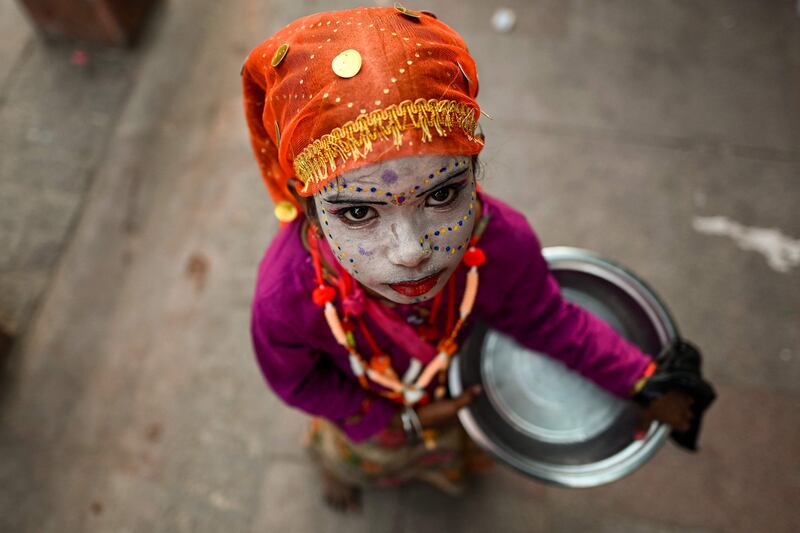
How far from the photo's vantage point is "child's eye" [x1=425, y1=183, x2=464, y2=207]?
1011mm

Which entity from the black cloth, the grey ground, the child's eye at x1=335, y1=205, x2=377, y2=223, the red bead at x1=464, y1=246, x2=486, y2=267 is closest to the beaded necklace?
the red bead at x1=464, y1=246, x2=486, y2=267

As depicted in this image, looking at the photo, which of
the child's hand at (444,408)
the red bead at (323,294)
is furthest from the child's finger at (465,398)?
the red bead at (323,294)

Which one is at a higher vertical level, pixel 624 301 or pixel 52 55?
pixel 52 55

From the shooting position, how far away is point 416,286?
1.08m

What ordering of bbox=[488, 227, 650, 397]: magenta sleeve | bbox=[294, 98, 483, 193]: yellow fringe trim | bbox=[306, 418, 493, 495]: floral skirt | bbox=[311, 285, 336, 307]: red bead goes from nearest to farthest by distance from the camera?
bbox=[294, 98, 483, 193]: yellow fringe trim, bbox=[311, 285, 336, 307]: red bead, bbox=[488, 227, 650, 397]: magenta sleeve, bbox=[306, 418, 493, 495]: floral skirt

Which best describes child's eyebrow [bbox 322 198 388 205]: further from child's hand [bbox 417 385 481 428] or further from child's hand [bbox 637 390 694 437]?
child's hand [bbox 637 390 694 437]

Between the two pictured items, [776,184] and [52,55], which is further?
[52,55]

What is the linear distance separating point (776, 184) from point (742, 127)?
0.30 m

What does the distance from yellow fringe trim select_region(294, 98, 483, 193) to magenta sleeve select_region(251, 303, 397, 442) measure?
447 mm

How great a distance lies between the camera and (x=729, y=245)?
2.48 m

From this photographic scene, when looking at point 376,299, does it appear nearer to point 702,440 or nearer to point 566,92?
point 702,440

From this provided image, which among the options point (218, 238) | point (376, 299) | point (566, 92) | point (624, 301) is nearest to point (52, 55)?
point (218, 238)

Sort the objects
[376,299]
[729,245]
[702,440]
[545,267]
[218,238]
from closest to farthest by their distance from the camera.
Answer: [376,299], [545,267], [702,440], [729,245], [218,238]

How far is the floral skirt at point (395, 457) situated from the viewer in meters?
1.73
